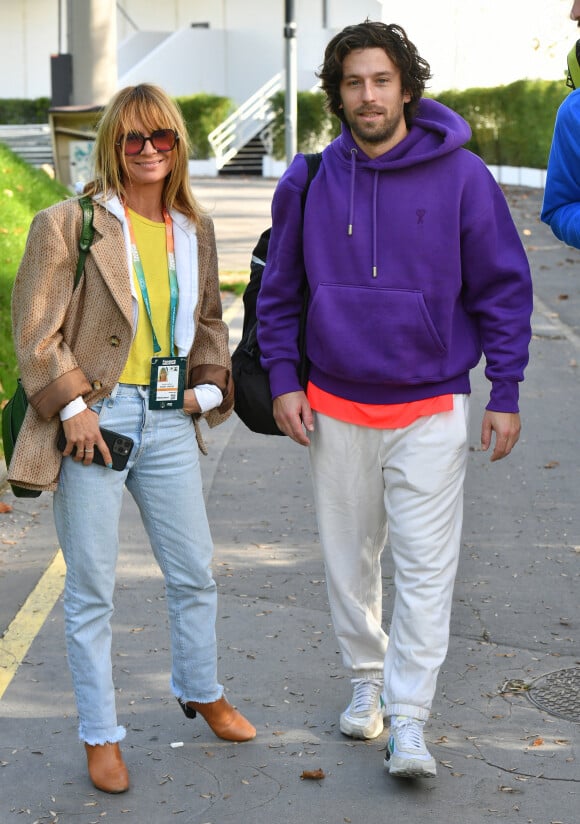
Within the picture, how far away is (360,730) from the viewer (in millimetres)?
4430

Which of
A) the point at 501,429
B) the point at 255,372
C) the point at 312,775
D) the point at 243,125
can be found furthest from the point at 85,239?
the point at 243,125

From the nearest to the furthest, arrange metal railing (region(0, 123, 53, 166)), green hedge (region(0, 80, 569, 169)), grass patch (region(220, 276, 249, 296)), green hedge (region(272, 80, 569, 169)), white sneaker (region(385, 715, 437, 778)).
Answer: white sneaker (region(385, 715, 437, 778)) → grass patch (region(220, 276, 249, 296)) → metal railing (region(0, 123, 53, 166)) → green hedge (region(272, 80, 569, 169)) → green hedge (region(0, 80, 569, 169))

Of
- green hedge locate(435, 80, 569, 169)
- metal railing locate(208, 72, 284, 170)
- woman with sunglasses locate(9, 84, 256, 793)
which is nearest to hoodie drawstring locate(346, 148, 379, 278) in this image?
woman with sunglasses locate(9, 84, 256, 793)

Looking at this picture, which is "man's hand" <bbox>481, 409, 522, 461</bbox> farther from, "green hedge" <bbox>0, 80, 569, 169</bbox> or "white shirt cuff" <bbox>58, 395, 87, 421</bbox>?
"green hedge" <bbox>0, 80, 569, 169</bbox>

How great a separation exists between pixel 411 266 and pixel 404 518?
76 cm

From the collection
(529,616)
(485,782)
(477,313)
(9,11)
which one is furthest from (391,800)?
(9,11)

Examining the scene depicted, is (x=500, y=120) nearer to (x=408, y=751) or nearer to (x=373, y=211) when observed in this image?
(x=373, y=211)

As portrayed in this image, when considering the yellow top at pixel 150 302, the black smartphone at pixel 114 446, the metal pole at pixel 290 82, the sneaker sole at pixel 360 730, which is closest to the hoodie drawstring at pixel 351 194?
the yellow top at pixel 150 302

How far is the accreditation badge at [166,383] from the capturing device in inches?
160

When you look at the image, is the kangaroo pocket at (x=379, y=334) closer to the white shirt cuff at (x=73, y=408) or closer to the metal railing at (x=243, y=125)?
the white shirt cuff at (x=73, y=408)

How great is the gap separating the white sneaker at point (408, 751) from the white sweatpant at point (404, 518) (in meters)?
0.03

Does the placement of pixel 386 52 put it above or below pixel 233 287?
above

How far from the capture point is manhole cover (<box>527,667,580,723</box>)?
4.67 metres

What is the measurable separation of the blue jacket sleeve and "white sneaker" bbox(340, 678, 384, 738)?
1.56m
